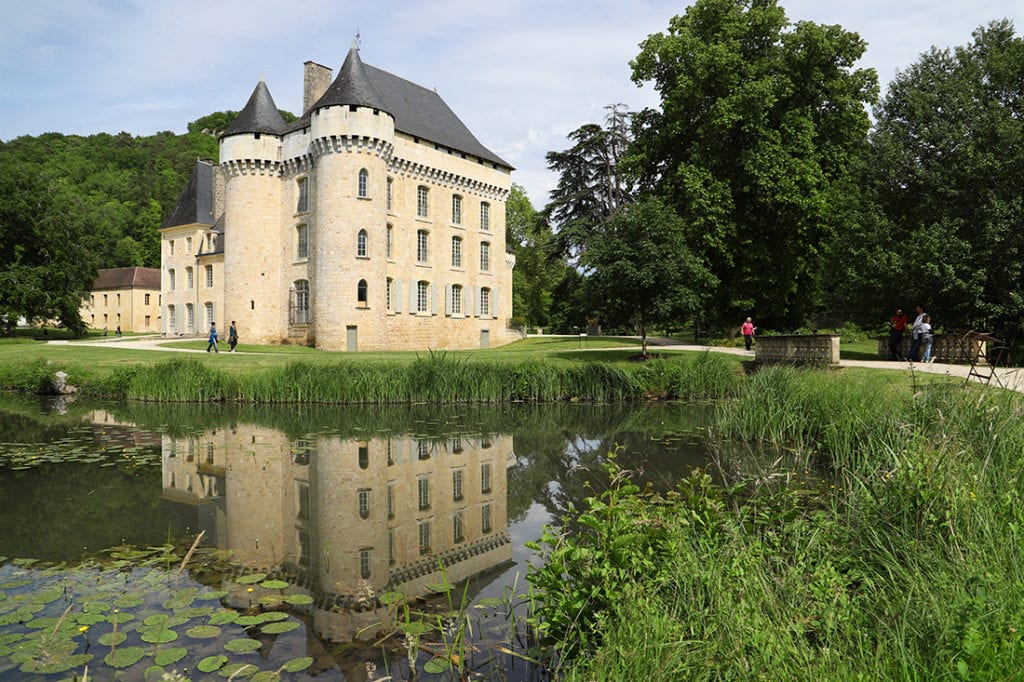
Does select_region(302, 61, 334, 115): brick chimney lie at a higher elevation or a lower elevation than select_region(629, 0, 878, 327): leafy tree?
higher

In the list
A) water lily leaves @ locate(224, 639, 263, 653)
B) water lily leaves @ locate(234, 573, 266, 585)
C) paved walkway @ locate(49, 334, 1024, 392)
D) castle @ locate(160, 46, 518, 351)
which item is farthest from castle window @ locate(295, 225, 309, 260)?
water lily leaves @ locate(224, 639, 263, 653)

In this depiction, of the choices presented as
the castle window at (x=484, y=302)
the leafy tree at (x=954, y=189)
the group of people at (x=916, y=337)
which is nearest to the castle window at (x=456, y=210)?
the castle window at (x=484, y=302)

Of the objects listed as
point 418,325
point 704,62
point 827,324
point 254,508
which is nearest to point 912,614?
point 254,508

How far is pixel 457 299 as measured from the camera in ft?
120

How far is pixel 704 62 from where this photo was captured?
925 inches

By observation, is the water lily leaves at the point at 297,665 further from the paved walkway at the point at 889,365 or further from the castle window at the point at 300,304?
the castle window at the point at 300,304

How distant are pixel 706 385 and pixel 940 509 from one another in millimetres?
12895

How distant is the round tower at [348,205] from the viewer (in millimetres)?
29984

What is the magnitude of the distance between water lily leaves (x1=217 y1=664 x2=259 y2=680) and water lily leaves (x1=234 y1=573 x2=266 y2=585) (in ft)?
4.35

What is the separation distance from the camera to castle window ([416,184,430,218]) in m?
34.5

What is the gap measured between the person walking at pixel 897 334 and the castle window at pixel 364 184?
22.2 metres

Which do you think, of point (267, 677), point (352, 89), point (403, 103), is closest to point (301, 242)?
point (352, 89)

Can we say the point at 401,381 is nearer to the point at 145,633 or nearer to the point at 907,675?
the point at 145,633

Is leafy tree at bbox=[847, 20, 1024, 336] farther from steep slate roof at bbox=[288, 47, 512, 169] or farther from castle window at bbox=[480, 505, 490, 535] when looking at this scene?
steep slate roof at bbox=[288, 47, 512, 169]
